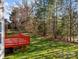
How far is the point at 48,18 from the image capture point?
2.70 metres

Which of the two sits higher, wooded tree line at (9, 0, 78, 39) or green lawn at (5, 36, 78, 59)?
wooded tree line at (9, 0, 78, 39)

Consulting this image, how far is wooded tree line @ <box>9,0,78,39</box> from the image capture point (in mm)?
2664

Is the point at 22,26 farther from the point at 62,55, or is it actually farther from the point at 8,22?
the point at 62,55

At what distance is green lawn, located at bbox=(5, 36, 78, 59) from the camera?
8.73 ft

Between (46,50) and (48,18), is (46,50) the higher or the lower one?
the lower one

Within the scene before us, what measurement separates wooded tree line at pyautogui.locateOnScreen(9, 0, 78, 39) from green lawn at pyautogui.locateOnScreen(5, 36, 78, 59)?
0.09 metres

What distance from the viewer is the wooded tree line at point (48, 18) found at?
2664 mm

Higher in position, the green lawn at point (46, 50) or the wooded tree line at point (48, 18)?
the wooded tree line at point (48, 18)

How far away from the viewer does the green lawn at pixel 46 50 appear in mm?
2660

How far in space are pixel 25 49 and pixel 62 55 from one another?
16.6 inches

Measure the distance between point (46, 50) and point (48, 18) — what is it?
1.18 feet

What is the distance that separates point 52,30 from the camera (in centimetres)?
271

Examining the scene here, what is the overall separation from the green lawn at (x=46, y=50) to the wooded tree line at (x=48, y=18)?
9 centimetres

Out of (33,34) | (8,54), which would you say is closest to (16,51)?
(8,54)
